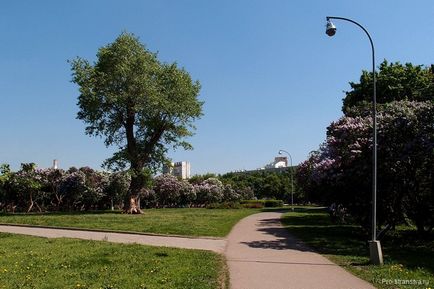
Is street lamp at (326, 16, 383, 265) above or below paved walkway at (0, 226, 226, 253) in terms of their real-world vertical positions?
above

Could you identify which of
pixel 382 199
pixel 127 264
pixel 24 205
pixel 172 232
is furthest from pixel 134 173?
pixel 127 264

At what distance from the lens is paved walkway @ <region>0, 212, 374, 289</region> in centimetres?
1009

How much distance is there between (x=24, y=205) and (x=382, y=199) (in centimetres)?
4215

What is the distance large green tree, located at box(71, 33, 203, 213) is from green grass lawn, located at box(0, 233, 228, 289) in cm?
2133

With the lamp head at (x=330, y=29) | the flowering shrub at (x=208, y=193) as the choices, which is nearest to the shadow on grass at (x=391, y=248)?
the lamp head at (x=330, y=29)

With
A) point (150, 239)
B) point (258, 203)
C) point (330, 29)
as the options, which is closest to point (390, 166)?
point (330, 29)

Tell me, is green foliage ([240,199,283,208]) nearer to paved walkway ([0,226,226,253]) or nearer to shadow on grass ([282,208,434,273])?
shadow on grass ([282,208,434,273])

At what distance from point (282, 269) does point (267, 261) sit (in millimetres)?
1349

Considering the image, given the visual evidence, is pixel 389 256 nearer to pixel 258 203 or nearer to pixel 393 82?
pixel 393 82

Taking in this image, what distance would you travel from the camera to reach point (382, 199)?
18734 mm

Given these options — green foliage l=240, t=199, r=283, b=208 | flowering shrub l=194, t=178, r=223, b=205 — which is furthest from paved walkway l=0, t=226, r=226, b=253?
flowering shrub l=194, t=178, r=223, b=205

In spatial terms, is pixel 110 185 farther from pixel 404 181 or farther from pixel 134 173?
pixel 404 181

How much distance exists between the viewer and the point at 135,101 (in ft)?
121

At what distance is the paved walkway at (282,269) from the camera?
9935 mm
